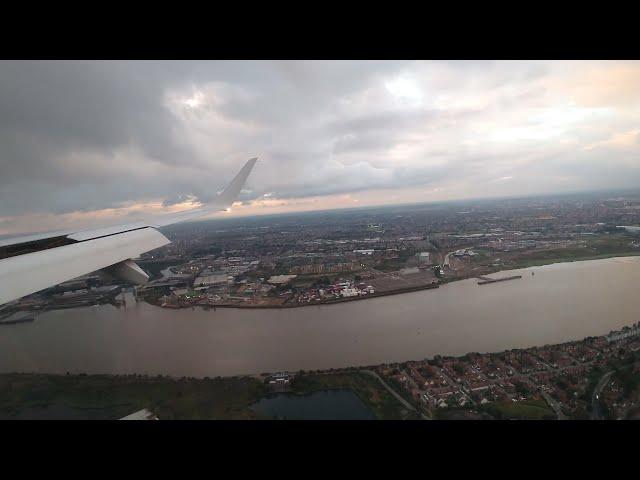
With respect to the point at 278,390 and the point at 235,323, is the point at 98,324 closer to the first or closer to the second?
the point at 235,323

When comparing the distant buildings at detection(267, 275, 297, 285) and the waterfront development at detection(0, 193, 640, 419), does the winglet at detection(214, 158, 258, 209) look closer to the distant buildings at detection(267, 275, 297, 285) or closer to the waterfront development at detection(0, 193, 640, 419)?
the waterfront development at detection(0, 193, 640, 419)

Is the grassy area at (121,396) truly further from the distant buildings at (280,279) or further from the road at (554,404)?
the distant buildings at (280,279)

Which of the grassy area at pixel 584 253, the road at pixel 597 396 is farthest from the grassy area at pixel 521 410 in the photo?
the grassy area at pixel 584 253

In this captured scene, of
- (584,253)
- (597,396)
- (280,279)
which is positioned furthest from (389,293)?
(584,253)

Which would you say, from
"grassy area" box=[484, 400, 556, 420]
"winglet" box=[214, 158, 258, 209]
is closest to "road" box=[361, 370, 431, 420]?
"grassy area" box=[484, 400, 556, 420]

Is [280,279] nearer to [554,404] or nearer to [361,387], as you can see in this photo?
[361,387]
